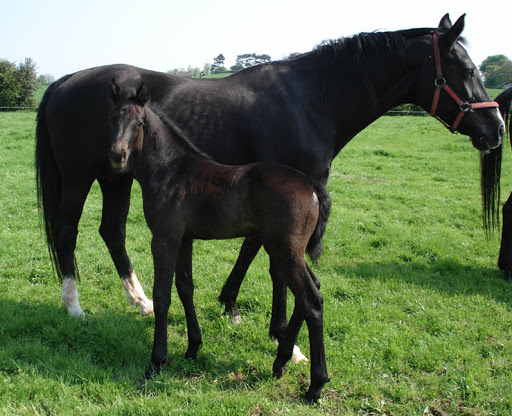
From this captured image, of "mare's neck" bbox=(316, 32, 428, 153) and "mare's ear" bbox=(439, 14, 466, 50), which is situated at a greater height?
"mare's ear" bbox=(439, 14, 466, 50)

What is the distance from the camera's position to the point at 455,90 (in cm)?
362

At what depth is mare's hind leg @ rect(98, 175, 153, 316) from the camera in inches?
175

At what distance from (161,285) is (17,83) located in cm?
3204

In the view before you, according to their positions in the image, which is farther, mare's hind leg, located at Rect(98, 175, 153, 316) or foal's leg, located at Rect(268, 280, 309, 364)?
mare's hind leg, located at Rect(98, 175, 153, 316)

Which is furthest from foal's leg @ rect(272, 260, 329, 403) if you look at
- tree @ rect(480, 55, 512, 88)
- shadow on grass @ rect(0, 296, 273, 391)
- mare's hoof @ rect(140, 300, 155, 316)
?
tree @ rect(480, 55, 512, 88)

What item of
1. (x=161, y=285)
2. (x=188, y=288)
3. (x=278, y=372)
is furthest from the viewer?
(x=188, y=288)

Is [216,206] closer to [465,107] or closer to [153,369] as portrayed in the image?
[153,369]

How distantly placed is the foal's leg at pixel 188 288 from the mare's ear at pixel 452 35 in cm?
246

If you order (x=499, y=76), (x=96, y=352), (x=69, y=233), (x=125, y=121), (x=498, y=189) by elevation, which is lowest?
(x=96, y=352)

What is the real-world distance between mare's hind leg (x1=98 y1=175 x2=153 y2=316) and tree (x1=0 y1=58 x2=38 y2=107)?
29583mm

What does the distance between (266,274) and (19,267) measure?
9.12ft

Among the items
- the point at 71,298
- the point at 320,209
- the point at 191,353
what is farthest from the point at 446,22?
the point at 71,298

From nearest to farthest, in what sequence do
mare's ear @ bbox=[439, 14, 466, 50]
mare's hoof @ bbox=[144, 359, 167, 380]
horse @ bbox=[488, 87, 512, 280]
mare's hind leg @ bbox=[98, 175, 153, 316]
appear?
mare's hoof @ bbox=[144, 359, 167, 380] < mare's ear @ bbox=[439, 14, 466, 50] < mare's hind leg @ bbox=[98, 175, 153, 316] < horse @ bbox=[488, 87, 512, 280]

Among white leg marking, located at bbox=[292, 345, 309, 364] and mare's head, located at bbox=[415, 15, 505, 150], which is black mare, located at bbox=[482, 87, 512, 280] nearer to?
mare's head, located at bbox=[415, 15, 505, 150]
